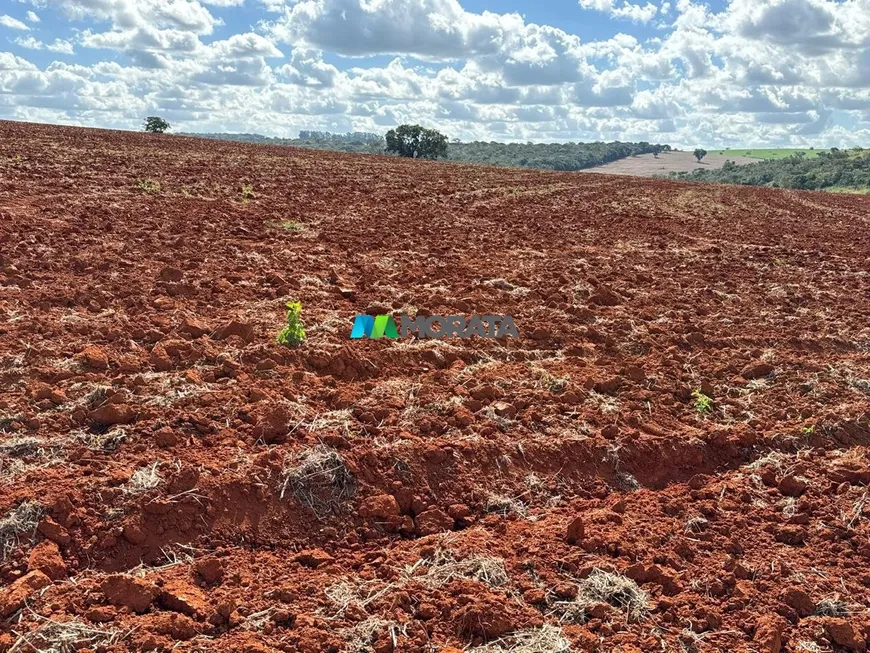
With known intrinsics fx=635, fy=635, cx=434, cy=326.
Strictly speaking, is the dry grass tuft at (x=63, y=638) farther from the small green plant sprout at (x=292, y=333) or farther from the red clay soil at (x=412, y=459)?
the small green plant sprout at (x=292, y=333)

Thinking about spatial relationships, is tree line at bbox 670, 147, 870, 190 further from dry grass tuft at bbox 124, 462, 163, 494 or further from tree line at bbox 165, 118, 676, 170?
dry grass tuft at bbox 124, 462, 163, 494

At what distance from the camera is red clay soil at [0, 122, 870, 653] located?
124 inches

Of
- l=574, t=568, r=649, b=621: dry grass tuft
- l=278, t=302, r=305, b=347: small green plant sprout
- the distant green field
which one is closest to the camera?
l=574, t=568, r=649, b=621: dry grass tuft

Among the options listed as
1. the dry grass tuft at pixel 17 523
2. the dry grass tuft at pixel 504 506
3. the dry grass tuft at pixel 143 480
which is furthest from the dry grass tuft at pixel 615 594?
the dry grass tuft at pixel 17 523

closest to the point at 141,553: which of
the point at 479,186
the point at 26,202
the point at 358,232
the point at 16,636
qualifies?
the point at 16,636

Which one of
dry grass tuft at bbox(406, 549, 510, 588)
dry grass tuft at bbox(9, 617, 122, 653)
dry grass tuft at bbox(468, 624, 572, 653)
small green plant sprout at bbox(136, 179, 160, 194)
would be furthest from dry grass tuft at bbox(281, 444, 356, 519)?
small green plant sprout at bbox(136, 179, 160, 194)

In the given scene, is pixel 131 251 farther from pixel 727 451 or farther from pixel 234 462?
pixel 727 451

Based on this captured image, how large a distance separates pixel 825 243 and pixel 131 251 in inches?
568

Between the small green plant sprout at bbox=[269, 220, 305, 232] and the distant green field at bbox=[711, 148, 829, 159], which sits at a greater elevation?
the distant green field at bbox=[711, 148, 829, 159]

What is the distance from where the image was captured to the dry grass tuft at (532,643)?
2.95 meters

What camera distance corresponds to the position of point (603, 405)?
5320mm
